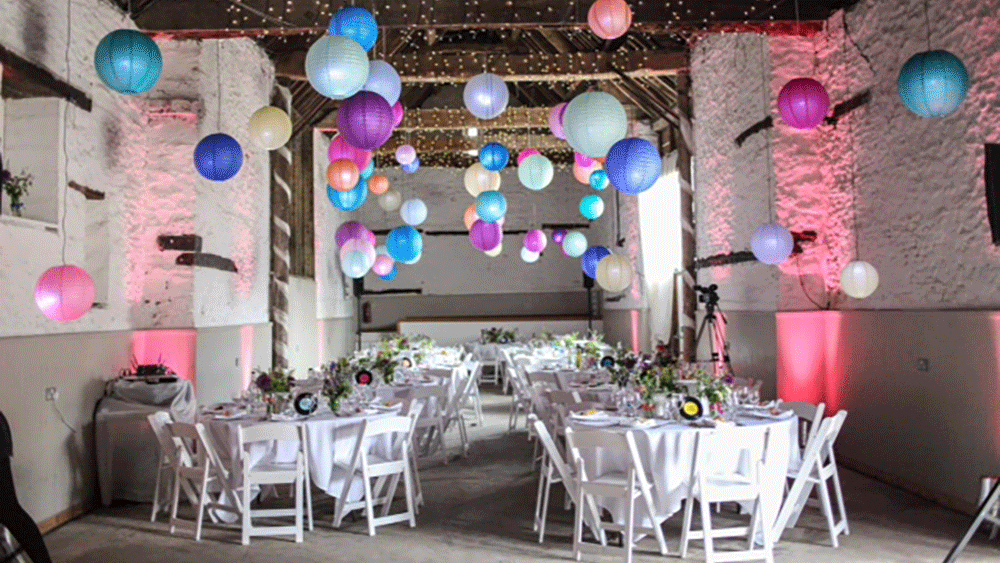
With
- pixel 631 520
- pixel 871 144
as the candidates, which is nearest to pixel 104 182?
pixel 631 520

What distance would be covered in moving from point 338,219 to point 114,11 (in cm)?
855

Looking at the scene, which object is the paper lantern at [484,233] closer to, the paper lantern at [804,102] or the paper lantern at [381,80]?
the paper lantern at [381,80]

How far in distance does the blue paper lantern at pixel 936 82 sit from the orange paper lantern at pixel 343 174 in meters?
5.20

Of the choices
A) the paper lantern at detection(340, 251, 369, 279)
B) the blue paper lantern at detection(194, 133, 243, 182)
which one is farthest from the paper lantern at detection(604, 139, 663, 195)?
the paper lantern at detection(340, 251, 369, 279)

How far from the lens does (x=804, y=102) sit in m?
6.11

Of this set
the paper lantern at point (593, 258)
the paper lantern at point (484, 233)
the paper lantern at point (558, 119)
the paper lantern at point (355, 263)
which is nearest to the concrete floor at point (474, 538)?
the paper lantern at point (558, 119)

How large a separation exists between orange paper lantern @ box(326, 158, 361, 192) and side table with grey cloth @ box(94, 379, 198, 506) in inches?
113

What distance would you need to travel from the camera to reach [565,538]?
4945 mm

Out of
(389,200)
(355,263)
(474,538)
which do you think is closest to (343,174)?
(355,263)

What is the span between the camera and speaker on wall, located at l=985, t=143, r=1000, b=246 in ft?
17.1

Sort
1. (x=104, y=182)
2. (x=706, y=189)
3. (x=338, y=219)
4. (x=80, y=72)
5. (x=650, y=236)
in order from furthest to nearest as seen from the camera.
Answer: (x=338, y=219) < (x=650, y=236) < (x=706, y=189) < (x=104, y=182) < (x=80, y=72)

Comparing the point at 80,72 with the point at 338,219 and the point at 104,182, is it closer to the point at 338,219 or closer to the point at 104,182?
the point at 104,182

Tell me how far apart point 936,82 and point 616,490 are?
306 cm

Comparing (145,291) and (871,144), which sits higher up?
(871,144)
